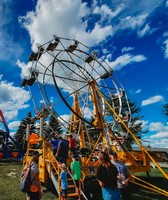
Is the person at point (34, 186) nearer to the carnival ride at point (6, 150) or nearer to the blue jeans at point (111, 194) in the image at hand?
the blue jeans at point (111, 194)

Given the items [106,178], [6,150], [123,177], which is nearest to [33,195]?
[106,178]

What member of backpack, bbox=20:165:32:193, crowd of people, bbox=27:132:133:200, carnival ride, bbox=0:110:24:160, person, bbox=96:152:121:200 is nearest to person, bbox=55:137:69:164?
crowd of people, bbox=27:132:133:200

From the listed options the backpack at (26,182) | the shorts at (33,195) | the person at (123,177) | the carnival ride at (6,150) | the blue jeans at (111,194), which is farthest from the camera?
the carnival ride at (6,150)

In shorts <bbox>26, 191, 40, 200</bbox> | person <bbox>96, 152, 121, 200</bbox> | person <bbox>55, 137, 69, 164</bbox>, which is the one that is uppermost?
person <bbox>55, 137, 69, 164</bbox>

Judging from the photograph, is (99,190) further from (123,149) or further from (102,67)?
(102,67)

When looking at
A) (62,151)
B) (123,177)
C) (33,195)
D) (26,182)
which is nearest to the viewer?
(26,182)

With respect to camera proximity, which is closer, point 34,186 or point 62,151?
point 34,186

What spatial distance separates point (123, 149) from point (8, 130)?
574 inches

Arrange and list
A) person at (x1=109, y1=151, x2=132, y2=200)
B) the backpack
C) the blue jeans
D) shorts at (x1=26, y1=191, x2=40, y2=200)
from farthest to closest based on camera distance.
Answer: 1. person at (x1=109, y1=151, x2=132, y2=200)
2. shorts at (x1=26, y1=191, x2=40, y2=200)
3. the backpack
4. the blue jeans

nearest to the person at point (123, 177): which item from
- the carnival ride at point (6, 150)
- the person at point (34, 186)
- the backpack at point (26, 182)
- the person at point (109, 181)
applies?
the person at point (109, 181)

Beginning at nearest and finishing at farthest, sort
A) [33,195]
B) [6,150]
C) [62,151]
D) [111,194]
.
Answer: [111,194]
[33,195]
[62,151]
[6,150]

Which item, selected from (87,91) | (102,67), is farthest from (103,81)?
(87,91)

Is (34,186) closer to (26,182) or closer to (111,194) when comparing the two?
(26,182)

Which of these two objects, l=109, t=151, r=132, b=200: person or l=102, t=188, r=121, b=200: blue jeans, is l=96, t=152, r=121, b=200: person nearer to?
l=102, t=188, r=121, b=200: blue jeans
